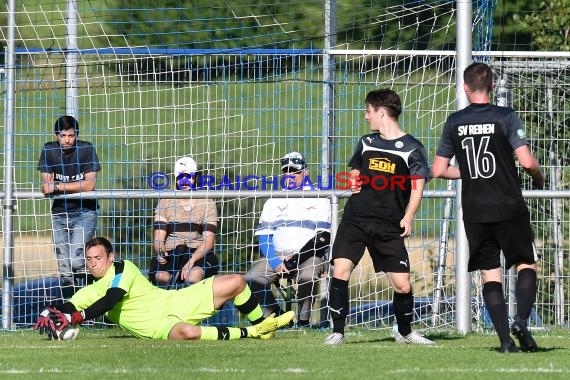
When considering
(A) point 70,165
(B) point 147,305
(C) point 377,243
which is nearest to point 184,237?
(A) point 70,165

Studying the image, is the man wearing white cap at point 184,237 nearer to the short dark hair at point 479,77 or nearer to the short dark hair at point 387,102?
the short dark hair at point 387,102

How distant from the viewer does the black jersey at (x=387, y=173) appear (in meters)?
8.60

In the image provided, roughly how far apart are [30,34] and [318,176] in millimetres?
3201

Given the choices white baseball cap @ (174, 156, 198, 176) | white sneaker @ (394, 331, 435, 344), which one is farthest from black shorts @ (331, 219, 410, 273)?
white baseball cap @ (174, 156, 198, 176)

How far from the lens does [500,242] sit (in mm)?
7895

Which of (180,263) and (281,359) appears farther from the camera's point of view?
(180,263)

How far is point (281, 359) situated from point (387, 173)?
179 centimetres

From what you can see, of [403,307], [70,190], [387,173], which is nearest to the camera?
[387,173]

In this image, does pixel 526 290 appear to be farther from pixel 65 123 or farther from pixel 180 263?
pixel 65 123

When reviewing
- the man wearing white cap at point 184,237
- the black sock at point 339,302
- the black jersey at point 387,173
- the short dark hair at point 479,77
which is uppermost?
the short dark hair at point 479,77

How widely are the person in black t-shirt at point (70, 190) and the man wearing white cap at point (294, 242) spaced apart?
1.60m

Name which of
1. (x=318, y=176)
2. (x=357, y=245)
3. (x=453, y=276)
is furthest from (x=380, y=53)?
(x=357, y=245)

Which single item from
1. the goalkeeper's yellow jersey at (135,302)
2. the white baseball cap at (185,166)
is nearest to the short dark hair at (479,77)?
the goalkeeper's yellow jersey at (135,302)

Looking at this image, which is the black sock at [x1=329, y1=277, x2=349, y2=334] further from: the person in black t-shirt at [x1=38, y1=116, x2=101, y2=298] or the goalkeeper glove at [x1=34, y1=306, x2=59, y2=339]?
the person in black t-shirt at [x1=38, y1=116, x2=101, y2=298]
